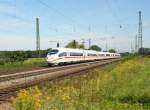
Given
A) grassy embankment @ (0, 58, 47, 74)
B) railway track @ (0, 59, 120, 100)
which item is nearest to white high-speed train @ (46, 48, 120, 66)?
grassy embankment @ (0, 58, 47, 74)

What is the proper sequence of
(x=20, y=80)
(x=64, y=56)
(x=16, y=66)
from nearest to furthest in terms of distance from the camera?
(x=20, y=80)
(x=16, y=66)
(x=64, y=56)

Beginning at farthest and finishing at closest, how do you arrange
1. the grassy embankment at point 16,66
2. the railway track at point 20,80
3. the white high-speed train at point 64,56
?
the white high-speed train at point 64,56, the grassy embankment at point 16,66, the railway track at point 20,80

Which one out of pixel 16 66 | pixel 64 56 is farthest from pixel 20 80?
pixel 64 56

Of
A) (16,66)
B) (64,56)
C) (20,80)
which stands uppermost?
(64,56)

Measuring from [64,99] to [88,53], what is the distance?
204 ft

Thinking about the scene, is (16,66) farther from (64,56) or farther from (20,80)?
(20,80)

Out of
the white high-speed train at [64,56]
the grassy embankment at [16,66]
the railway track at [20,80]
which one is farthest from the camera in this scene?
the white high-speed train at [64,56]

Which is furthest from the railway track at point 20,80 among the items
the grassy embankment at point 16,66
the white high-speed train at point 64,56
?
the white high-speed train at point 64,56

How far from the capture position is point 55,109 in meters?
9.31

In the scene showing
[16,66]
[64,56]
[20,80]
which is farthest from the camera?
[64,56]

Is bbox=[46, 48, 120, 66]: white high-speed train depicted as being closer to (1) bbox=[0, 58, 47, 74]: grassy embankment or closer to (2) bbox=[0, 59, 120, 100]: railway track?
(1) bbox=[0, 58, 47, 74]: grassy embankment

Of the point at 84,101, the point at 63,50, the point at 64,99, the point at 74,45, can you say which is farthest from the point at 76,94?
the point at 74,45

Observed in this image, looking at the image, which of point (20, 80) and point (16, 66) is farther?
point (16, 66)

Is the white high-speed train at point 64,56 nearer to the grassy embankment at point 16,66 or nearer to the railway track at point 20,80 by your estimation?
the grassy embankment at point 16,66
